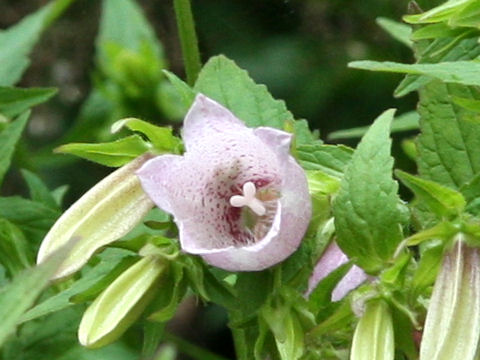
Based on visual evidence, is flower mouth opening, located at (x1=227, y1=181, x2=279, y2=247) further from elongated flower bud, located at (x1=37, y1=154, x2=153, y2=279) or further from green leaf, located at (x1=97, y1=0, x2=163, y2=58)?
green leaf, located at (x1=97, y1=0, x2=163, y2=58)

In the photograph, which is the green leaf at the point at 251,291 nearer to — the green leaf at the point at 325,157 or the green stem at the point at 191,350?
the green leaf at the point at 325,157

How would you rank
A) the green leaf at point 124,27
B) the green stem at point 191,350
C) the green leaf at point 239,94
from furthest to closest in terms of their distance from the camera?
the green leaf at point 124,27 < the green stem at point 191,350 < the green leaf at point 239,94

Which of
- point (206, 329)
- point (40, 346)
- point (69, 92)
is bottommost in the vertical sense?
point (206, 329)

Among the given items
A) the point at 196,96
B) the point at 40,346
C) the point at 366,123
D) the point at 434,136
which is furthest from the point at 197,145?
the point at 366,123

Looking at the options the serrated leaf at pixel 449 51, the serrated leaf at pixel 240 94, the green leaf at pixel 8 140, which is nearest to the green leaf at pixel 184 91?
the serrated leaf at pixel 240 94

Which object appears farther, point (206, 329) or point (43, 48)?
point (43, 48)

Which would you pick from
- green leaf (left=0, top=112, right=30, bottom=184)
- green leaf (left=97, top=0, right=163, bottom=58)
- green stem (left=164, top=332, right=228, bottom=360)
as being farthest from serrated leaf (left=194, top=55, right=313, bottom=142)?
green leaf (left=97, top=0, right=163, bottom=58)

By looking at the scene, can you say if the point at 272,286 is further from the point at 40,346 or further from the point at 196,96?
the point at 40,346
